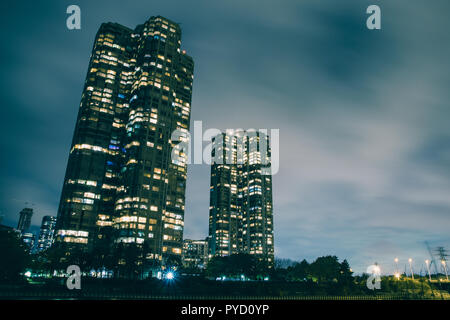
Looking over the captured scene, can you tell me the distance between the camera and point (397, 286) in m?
114

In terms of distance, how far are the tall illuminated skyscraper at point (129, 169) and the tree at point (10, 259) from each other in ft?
246

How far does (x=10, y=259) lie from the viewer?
8144 centimetres

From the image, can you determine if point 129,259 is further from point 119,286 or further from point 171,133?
point 171,133

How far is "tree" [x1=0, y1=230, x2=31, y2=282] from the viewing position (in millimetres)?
80000

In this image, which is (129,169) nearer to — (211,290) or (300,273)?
(211,290)

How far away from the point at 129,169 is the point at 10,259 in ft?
320

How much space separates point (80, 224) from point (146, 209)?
1634 inches

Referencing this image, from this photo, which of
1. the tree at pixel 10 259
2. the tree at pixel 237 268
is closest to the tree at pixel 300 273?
the tree at pixel 237 268

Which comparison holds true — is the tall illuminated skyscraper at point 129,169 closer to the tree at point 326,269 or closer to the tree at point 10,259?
the tree at point 10,259

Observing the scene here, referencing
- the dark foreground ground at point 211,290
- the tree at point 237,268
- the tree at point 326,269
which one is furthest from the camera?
the tree at point 237,268

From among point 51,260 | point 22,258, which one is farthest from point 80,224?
point 22,258

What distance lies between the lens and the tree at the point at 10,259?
80000mm

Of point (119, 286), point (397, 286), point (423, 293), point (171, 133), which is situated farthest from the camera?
point (171, 133)

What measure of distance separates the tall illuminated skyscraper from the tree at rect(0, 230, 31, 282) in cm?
7513
